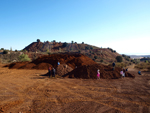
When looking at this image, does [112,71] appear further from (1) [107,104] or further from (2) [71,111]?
(2) [71,111]

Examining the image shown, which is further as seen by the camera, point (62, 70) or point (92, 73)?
point (62, 70)

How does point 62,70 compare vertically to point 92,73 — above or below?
above

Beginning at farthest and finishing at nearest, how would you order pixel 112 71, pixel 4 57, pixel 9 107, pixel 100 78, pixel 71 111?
pixel 4 57 < pixel 112 71 < pixel 100 78 < pixel 9 107 < pixel 71 111

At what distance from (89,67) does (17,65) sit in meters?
21.6

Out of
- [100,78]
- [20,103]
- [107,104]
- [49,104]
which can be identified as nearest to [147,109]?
[107,104]

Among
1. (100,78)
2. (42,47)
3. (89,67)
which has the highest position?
(42,47)

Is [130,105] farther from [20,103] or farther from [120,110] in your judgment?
[20,103]

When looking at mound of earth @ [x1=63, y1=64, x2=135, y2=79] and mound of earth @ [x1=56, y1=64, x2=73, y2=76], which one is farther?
mound of earth @ [x1=56, y1=64, x2=73, y2=76]

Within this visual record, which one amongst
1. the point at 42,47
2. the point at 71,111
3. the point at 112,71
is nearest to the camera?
the point at 71,111

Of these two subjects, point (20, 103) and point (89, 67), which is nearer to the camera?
point (20, 103)

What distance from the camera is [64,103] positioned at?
6406 mm

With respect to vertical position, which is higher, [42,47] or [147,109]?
[42,47]

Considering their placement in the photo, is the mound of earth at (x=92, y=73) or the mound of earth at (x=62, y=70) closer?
the mound of earth at (x=92, y=73)

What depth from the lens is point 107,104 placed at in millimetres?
6254
